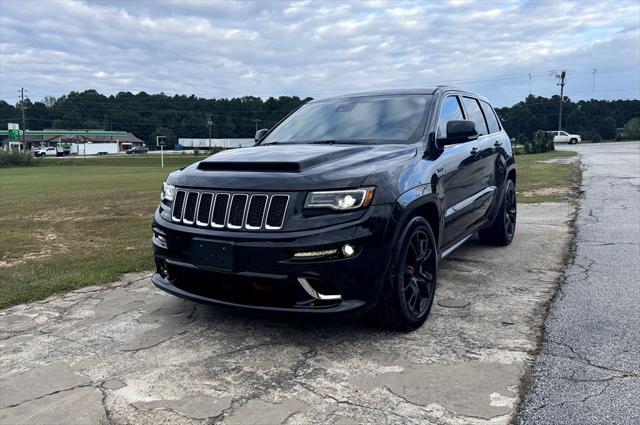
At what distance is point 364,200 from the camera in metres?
3.24

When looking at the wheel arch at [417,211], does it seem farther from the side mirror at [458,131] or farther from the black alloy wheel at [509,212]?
the black alloy wheel at [509,212]

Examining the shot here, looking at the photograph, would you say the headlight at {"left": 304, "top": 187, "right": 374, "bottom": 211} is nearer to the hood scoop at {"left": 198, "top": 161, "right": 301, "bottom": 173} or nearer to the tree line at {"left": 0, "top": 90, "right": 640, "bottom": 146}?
the hood scoop at {"left": 198, "top": 161, "right": 301, "bottom": 173}

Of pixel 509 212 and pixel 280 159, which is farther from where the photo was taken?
pixel 509 212

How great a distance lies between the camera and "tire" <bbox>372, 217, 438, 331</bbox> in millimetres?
3412

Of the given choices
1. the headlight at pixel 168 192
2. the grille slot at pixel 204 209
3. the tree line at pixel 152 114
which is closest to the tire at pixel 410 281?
the grille slot at pixel 204 209

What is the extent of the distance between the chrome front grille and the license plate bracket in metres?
0.12

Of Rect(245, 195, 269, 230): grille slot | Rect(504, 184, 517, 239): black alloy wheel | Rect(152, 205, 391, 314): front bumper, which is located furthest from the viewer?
Rect(504, 184, 517, 239): black alloy wheel

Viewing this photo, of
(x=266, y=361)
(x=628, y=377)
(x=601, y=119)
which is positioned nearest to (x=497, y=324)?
(x=628, y=377)

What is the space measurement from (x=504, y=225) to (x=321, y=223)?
4.03 meters

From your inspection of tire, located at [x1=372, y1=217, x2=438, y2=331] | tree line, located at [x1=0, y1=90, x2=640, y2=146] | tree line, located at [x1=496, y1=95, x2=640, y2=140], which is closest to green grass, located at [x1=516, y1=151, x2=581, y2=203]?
tire, located at [x1=372, y1=217, x2=438, y2=331]

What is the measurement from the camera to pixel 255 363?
3.21 m

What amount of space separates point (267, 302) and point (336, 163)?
3.40 feet

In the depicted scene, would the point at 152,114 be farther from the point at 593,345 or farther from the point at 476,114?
the point at 593,345

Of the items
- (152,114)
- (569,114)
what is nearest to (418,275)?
(569,114)
